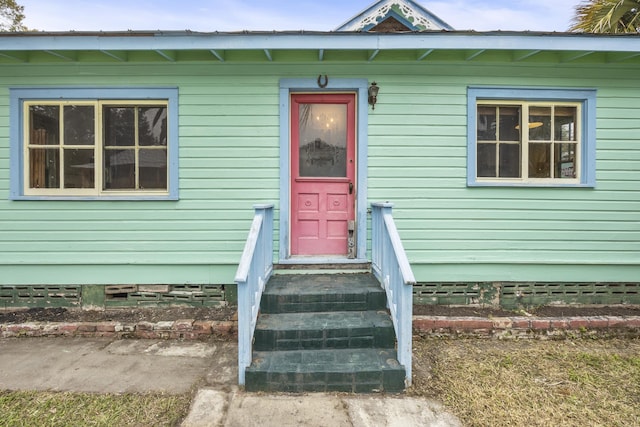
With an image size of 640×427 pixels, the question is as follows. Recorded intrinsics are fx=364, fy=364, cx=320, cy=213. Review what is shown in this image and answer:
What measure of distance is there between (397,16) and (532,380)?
5.39 meters

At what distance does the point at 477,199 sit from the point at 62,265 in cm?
492

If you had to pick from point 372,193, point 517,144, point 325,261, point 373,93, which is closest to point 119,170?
point 325,261

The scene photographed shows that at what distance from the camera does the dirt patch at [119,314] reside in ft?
13.2

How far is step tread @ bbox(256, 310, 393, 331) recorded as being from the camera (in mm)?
3160

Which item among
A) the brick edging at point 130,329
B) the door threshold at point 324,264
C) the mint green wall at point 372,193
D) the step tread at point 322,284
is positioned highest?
the mint green wall at point 372,193

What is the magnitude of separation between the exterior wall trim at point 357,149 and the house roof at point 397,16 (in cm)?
207

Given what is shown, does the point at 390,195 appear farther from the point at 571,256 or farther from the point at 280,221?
the point at 571,256

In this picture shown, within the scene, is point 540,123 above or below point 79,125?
above

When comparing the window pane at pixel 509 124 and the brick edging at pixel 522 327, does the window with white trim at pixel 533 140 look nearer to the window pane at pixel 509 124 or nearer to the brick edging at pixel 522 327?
the window pane at pixel 509 124

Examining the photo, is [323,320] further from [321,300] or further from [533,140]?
[533,140]

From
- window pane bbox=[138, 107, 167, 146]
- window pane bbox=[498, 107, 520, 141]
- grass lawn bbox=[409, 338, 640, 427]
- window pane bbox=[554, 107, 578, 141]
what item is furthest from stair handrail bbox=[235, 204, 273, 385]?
window pane bbox=[554, 107, 578, 141]

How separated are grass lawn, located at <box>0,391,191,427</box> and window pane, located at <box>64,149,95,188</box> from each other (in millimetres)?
2363

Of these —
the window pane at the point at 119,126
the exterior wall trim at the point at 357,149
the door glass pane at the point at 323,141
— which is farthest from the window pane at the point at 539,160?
the window pane at the point at 119,126

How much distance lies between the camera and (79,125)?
4301mm
